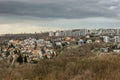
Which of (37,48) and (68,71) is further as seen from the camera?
(37,48)

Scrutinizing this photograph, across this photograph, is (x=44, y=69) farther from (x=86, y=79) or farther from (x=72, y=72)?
(x=86, y=79)

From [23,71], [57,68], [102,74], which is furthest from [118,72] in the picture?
[23,71]

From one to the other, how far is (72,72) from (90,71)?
3.04 metres

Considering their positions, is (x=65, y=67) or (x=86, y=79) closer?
(x=86, y=79)

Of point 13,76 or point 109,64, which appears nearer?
point 13,76

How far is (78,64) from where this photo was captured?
4816cm

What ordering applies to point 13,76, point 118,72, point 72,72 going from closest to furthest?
point 13,76
point 118,72
point 72,72

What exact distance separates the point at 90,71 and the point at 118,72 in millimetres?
4101

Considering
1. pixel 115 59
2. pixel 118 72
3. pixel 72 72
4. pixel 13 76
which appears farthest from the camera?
pixel 115 59

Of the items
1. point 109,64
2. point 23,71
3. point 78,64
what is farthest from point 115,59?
point 23,71

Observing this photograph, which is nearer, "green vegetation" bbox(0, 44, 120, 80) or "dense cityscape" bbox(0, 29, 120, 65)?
"green vegetation" bbox(0, 44, 120, 80)

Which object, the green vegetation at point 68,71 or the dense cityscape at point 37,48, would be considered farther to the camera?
the dense cityscape at point 37,48

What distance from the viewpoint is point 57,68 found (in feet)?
154

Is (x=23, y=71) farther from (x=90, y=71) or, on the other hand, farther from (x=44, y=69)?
(x=90, y=71)
